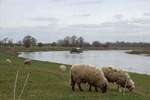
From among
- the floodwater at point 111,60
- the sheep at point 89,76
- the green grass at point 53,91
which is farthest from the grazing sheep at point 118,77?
the floodwater at point 111,60

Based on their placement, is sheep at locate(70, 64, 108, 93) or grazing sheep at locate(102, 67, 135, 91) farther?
grazing sheep at locate(102, 67, 135, 91)

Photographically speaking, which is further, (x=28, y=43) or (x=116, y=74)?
(x=28, y=43)

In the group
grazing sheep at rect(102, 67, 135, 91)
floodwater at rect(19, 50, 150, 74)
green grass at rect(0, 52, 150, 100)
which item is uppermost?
grazing sheep at rect(102, 67, 135, 91)

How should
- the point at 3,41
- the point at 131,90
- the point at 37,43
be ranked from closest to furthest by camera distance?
1. the point at 131,90
2. the point at 3,41
3. the point at 37,43

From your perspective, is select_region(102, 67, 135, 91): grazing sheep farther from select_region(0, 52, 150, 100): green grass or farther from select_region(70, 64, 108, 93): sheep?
select_region(70, 64, 108, 93): sheep

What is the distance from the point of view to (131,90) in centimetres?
1869

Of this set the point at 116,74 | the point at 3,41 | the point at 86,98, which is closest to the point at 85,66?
the point at 116,74

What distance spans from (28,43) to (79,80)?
148 metres

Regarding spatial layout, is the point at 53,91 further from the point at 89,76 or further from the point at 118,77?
the point at 118,77

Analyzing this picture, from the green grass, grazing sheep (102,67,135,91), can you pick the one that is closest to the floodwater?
the green grass

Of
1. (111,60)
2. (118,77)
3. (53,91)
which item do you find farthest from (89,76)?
(111,60)

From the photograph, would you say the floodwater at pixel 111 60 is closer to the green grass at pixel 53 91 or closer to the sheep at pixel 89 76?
the green grass at pixel 53 91

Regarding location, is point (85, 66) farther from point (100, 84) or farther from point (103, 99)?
→ point (103, 99)

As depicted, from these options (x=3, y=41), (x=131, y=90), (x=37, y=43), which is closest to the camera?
(x=131, y=90)
